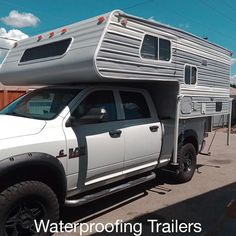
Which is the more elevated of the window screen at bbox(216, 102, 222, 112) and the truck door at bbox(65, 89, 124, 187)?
the window screen at bbox(216, 102, 222, 112)

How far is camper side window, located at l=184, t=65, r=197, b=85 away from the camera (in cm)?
690

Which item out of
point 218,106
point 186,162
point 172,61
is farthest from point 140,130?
point 218,106

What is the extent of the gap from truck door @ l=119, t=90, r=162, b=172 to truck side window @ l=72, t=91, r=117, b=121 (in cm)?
24

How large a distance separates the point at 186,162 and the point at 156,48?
2669 mm

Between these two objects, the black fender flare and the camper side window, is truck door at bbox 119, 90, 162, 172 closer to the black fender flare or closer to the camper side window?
the camper side window

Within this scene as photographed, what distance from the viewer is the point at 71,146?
4594mm

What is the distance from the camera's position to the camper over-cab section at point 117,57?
488 centimetres

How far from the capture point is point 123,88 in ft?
19.2

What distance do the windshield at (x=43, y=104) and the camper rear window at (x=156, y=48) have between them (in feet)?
4.48

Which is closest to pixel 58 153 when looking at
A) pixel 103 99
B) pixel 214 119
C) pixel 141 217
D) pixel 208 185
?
pixel 103 99

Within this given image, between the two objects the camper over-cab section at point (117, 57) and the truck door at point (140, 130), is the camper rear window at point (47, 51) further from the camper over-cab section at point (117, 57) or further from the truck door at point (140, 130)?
the truck door at point (140, 130)

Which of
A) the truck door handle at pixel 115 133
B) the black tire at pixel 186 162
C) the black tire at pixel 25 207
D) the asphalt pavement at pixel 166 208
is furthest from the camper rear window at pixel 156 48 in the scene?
the black tire at pixel 25 207

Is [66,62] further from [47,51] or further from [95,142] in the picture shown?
[95,142]

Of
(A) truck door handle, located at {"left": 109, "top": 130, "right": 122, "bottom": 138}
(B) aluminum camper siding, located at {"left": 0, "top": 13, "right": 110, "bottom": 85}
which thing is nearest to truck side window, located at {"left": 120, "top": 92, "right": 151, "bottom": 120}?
(A) truck door handle, located at {"left": 109, "top": 130, "right": 122, "bottom": 138}
